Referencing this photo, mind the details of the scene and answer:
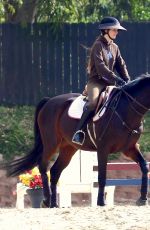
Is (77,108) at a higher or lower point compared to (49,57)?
lower

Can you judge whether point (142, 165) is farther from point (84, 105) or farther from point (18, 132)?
point (18, 132)

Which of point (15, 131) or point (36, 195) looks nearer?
point (36, 195)

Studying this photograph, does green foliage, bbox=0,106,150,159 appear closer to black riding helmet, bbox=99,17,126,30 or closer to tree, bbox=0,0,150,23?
tree, bbox=0,0,150,23

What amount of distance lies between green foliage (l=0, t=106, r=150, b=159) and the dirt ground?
7.85 metres

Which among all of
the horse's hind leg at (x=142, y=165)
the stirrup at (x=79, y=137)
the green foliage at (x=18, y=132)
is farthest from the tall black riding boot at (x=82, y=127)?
the green foliage at (x=18, y=132)

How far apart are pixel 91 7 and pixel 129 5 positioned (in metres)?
0.88

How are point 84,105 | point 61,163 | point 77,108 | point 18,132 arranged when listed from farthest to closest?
point 18,132
point 61,163
point 77,108
point 84,105

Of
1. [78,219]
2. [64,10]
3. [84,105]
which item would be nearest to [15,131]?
[64,10]

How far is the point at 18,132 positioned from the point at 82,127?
6252 mm

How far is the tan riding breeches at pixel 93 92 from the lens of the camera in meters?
15.1

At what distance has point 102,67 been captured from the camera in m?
14.9

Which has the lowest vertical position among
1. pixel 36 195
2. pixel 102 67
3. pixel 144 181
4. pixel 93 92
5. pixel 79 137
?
pixel 36 195

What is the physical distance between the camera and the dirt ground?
38.8 ft

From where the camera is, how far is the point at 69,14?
2252 cm
